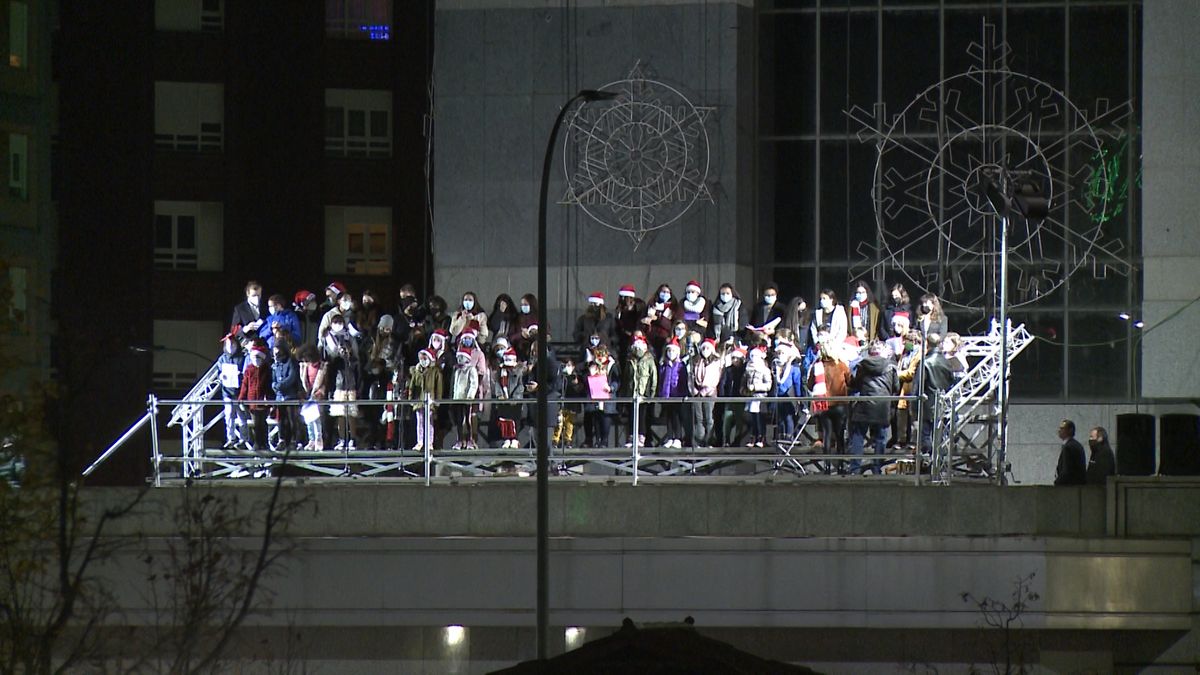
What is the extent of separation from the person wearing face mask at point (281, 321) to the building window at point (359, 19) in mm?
30896

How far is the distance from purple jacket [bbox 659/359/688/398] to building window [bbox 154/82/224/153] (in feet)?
104

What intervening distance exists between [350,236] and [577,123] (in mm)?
25152

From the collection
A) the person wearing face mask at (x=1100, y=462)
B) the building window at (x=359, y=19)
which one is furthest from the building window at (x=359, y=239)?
the person wearing face mask at (x=1100, y=462)

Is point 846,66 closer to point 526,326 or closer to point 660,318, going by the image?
point 660,318

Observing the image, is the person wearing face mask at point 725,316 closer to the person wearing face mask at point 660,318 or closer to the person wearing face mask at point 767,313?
the person wearing face mask at point 767,313

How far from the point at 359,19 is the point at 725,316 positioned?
1273 inches

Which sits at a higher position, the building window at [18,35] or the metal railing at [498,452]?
the building window at [18,35]

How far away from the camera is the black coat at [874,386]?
29688 mm

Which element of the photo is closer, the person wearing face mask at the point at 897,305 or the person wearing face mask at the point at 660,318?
the person wearing face mask at the point at 897,305

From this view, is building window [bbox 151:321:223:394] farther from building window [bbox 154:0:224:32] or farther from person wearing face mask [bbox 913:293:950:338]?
person wearing face mask [bbox 913:293:950:338]

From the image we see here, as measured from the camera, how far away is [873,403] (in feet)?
97.2

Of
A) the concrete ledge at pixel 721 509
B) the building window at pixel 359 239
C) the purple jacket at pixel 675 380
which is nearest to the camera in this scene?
the concrete ledge at pixel 721 509

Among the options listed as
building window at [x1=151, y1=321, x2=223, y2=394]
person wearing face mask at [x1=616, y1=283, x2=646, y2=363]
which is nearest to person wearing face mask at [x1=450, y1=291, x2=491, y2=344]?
person wearing face mask at [x1=616, y1=283, x2=646, y2=363]

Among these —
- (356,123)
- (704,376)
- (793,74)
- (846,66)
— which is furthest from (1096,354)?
(356,123)
